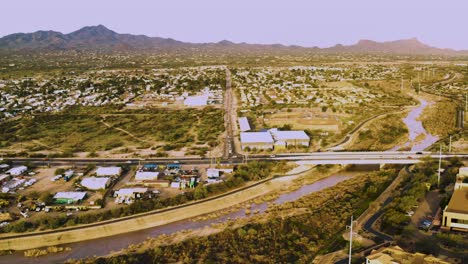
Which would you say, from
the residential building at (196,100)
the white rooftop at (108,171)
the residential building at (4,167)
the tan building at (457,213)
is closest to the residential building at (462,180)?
the tan building at (457,213)

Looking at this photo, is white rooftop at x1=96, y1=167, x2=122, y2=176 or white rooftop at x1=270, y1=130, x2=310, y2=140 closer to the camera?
white rooftop at x1=96, y1=167, x2=122, y2=176

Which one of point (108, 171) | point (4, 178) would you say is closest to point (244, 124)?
point (108, 171)

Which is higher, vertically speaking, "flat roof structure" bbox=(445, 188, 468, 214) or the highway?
"flat roof structure" bbox=(445, 188, 468, 214)

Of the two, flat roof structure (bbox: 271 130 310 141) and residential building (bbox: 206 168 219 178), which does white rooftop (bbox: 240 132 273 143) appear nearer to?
flat roof structure (bbox: 271 130 310 141)

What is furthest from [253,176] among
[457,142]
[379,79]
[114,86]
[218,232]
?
[379,79]

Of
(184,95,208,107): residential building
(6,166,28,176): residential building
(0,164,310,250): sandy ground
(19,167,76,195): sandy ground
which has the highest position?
(184,95,208,107): residential building

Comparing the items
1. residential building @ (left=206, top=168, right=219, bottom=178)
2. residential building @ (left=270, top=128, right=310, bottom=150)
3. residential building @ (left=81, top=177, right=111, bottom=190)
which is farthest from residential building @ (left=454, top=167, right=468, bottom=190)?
residential building @ (left=81, top=177, right=111, bottom=190)

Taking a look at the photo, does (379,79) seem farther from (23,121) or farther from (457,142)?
(23,121)
